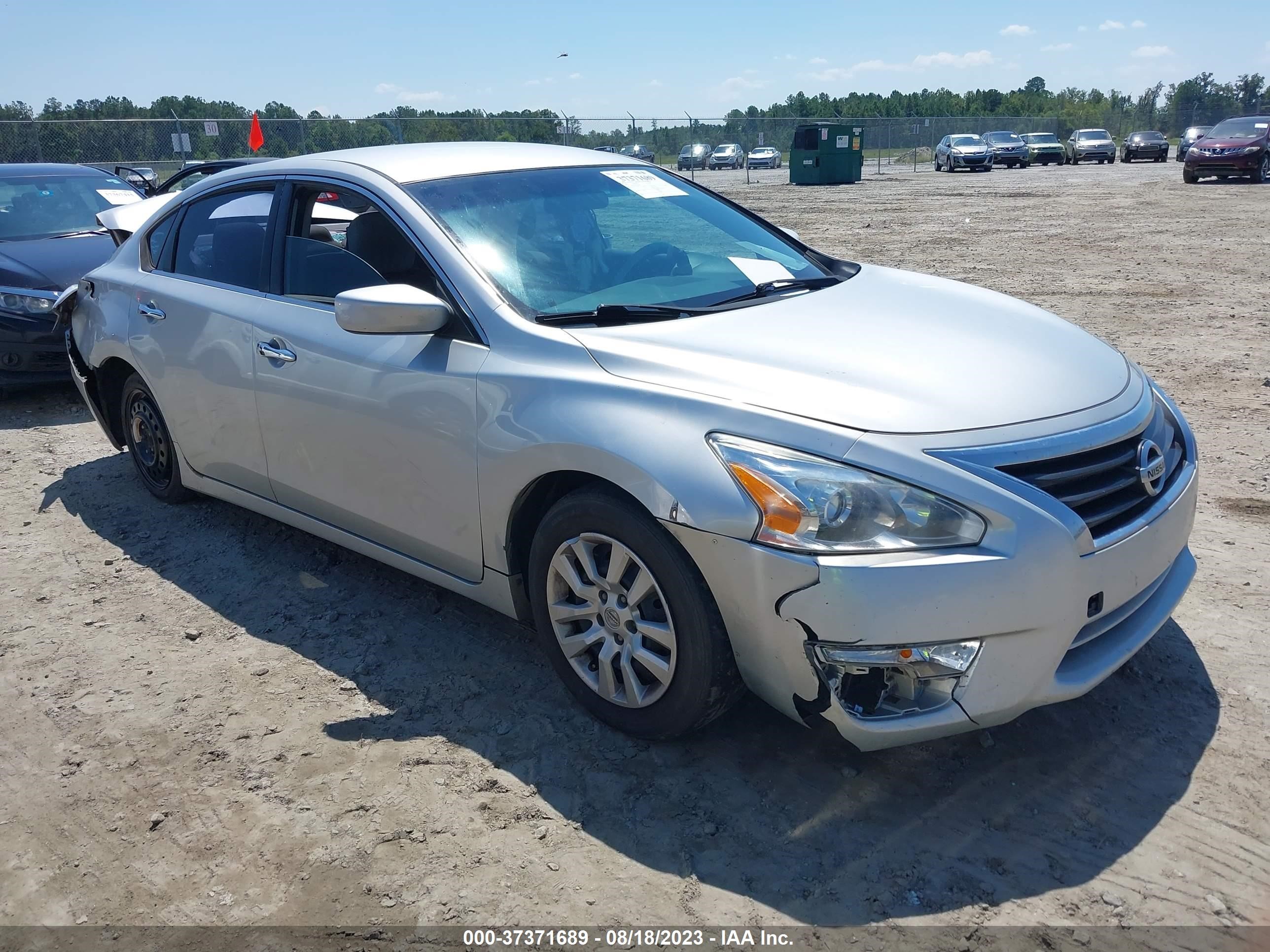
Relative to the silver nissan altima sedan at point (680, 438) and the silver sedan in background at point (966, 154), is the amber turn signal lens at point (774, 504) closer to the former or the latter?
the silver nissan altima sedan at point (680, 438)

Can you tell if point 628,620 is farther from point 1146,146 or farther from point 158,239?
point 1146,146

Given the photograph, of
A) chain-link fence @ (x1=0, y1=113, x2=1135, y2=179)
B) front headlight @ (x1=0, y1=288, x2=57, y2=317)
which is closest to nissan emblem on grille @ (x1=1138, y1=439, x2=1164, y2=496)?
front headlight @ (x1=0, y1=288, x2=57, y2=317)

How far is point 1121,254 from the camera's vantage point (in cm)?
1293

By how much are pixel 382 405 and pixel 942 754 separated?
2102 millimetres

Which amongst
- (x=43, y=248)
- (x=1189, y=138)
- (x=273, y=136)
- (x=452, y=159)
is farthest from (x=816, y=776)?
(x=1189, y=138)

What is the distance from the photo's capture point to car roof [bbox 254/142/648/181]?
12.3 feet

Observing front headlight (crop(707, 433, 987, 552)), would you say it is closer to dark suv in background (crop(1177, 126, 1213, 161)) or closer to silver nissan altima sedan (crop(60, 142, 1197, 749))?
silver nissan altima sedan (crop(60, 142, 1197, 749))

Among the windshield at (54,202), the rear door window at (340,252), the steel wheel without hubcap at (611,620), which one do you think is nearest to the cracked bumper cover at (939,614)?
the steel wheel without hubcap at (611,620)

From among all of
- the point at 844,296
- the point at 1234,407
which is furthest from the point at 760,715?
the point at 1234,407

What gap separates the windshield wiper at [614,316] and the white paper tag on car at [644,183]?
0.94 m

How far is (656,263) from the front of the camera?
3711 mm

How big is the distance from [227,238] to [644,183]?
1.83 m

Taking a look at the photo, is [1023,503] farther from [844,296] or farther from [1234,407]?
[1234,407]

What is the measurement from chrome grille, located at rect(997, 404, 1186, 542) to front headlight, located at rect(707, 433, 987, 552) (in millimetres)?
218
